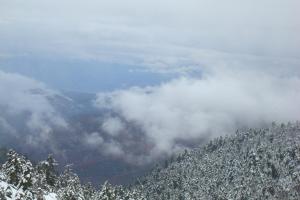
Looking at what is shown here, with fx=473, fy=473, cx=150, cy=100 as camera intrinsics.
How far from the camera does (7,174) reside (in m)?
82.6

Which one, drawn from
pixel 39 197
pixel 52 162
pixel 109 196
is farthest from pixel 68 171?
pixel 39 197

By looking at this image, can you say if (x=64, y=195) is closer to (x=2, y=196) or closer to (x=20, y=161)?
(x=20, y=161)

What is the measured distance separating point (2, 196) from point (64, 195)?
20.9 m

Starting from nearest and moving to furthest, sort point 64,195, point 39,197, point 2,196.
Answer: point 2,196 < point 39,197 < point 64,195

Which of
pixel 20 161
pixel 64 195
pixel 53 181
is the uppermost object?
pixel 20 161

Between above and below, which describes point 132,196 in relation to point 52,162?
below

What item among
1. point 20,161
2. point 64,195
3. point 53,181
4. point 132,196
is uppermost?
point 20,161

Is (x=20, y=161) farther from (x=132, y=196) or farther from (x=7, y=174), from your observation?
(x=132, y=196)

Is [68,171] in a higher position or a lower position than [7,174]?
lower

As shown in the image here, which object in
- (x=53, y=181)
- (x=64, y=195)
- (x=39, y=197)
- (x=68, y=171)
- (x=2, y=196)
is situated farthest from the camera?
(x=68, y=171)

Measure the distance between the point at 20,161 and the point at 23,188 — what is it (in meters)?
5.23

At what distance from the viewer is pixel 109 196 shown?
114 metres

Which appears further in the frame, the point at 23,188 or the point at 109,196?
the point at 109,196

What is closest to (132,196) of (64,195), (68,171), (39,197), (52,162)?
(68,171)
